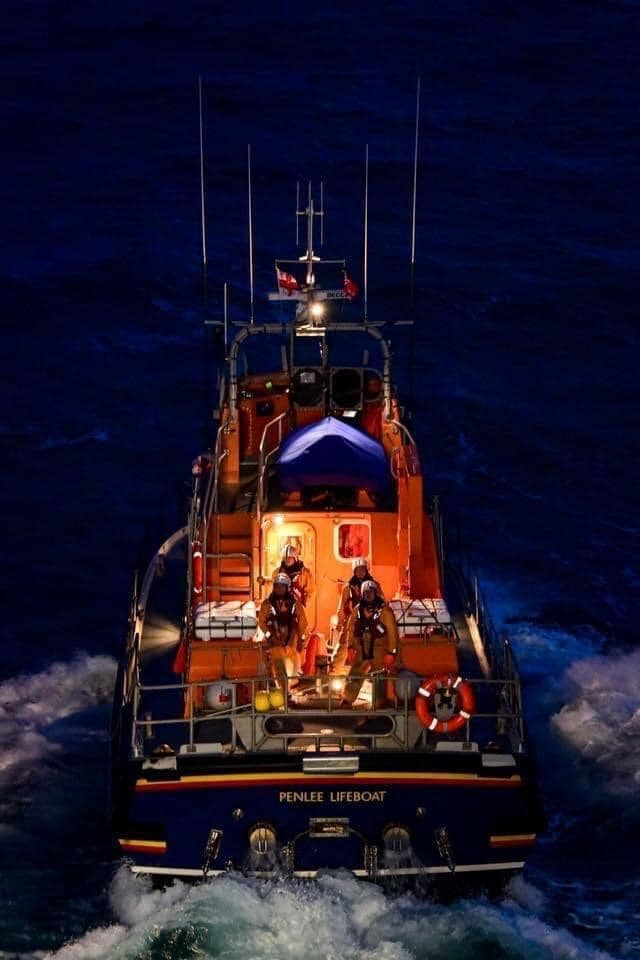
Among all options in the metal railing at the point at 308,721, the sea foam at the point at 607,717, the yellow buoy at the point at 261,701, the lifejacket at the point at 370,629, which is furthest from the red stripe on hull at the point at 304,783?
the sea foam at the point at 607,717

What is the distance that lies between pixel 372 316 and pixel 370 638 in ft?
50.9

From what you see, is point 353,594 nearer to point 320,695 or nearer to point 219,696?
point 320,695

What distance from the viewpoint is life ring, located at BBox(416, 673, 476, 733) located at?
15086mm

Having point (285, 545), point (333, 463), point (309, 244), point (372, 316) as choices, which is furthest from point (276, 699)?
point (372, 316)

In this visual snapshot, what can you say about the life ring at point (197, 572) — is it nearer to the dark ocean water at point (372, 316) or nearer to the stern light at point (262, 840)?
the dark ocean water at point (372, 316)

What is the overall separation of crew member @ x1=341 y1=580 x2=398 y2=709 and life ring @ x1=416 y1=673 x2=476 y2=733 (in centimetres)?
90

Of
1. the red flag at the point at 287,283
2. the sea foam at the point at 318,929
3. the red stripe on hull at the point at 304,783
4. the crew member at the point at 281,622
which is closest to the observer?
the sea foam at the point at 318,929

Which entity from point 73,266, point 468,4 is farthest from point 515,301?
point 468,4

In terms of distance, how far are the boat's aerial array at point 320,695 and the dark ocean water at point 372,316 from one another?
58cm

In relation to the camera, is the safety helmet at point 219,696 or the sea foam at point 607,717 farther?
the sea foam at point 607,717

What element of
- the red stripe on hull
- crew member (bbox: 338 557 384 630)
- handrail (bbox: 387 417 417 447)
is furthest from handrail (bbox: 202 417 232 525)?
the red stripe on hull

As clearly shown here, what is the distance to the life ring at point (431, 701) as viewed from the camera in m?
15.1

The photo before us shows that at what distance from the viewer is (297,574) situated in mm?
17234

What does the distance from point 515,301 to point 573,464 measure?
640 centimetres
